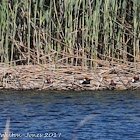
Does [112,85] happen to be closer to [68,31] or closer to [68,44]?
[68,44]

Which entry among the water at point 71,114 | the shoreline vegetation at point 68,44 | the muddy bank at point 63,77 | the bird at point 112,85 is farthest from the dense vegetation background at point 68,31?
the water at point 71,114

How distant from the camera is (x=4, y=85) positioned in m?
16.7

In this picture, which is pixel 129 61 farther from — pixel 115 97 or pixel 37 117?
pixel 37 117

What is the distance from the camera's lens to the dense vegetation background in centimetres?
1725

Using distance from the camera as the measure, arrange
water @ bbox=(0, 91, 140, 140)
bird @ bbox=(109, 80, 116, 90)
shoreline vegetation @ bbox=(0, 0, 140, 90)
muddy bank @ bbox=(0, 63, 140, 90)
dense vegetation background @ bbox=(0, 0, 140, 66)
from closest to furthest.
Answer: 1. water @ bbox=(0, 91, 140, 140)
2. bird @ bbox=(109, 80, 116, 90)
3. muddy bank @ bbox=(0, 63, 140, 90)
4. shoreline vegetation @ bbox=(0, 0, 140, 90)
5. dense vegetation background @ bbox=(0, 0, 140, 66)

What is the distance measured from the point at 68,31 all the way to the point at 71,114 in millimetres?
5555

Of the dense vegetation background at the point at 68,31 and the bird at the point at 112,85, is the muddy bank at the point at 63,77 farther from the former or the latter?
the dense vegetation background at the point at 68,31

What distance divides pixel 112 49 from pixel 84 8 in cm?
140

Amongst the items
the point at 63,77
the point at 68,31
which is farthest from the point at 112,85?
the point at 68,31


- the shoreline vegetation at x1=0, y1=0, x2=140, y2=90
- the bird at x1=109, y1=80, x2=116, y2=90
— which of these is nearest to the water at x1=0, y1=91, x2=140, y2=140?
the bird at x1=109, y1=80, x2=116, y2=90

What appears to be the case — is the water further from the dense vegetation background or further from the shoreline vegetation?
the dense vegetation background

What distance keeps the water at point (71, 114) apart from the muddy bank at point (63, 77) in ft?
1.68

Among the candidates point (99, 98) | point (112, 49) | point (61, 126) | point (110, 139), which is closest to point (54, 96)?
point (99, 98)

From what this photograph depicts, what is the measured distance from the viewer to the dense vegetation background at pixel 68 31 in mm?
17250
